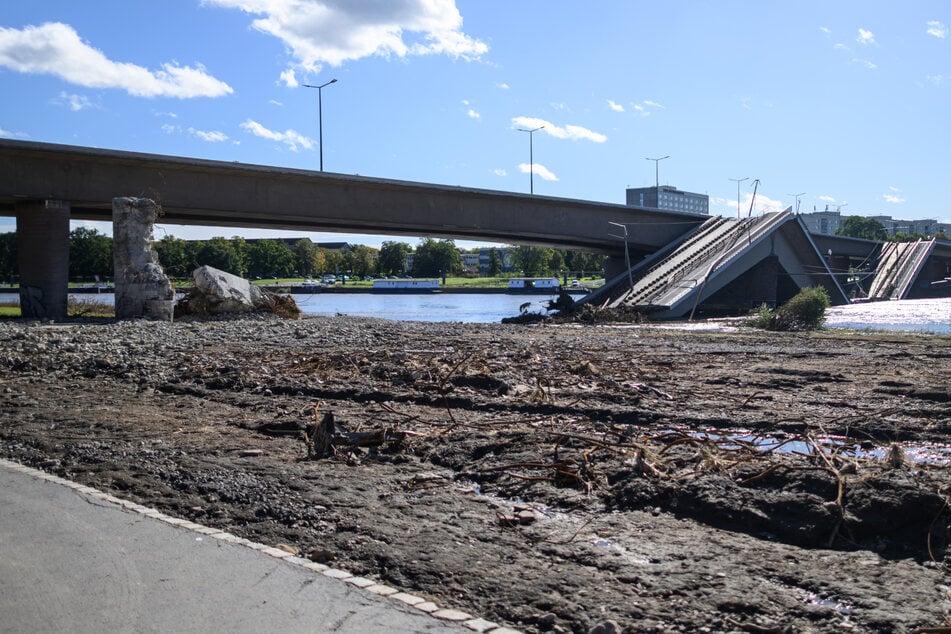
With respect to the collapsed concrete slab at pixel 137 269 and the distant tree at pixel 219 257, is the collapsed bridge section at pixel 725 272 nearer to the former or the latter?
the collapsed concrete slab at pixel 137 269

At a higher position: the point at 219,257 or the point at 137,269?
the point at 219,257

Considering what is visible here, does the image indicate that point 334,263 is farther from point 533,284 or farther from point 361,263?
point 533,284

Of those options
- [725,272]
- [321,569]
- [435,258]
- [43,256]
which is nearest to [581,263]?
[435,258]

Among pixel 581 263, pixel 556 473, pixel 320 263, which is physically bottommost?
pixel 556 473

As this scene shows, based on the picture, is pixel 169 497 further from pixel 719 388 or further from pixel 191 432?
pixel 719 388

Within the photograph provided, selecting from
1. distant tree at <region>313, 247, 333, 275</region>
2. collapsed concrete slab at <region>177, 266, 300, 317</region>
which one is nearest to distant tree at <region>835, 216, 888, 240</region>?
distant tree at <region>313, 247, 333, 275</region>

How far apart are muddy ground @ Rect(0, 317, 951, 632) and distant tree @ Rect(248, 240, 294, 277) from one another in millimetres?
104324

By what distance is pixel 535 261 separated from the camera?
431ft

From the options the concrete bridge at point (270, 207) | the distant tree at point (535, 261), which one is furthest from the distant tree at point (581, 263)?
the concrete bridge at point (270, 207)

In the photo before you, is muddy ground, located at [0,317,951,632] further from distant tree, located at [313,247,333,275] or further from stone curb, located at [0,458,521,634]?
distant tree, located at [313,247,333,275]

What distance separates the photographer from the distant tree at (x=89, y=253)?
279ft

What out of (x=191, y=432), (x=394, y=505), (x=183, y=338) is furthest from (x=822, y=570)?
(x=183, y=338)

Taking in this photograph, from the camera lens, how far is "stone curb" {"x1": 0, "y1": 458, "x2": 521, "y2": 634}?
4.48m

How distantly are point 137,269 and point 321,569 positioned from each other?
28282 mm
